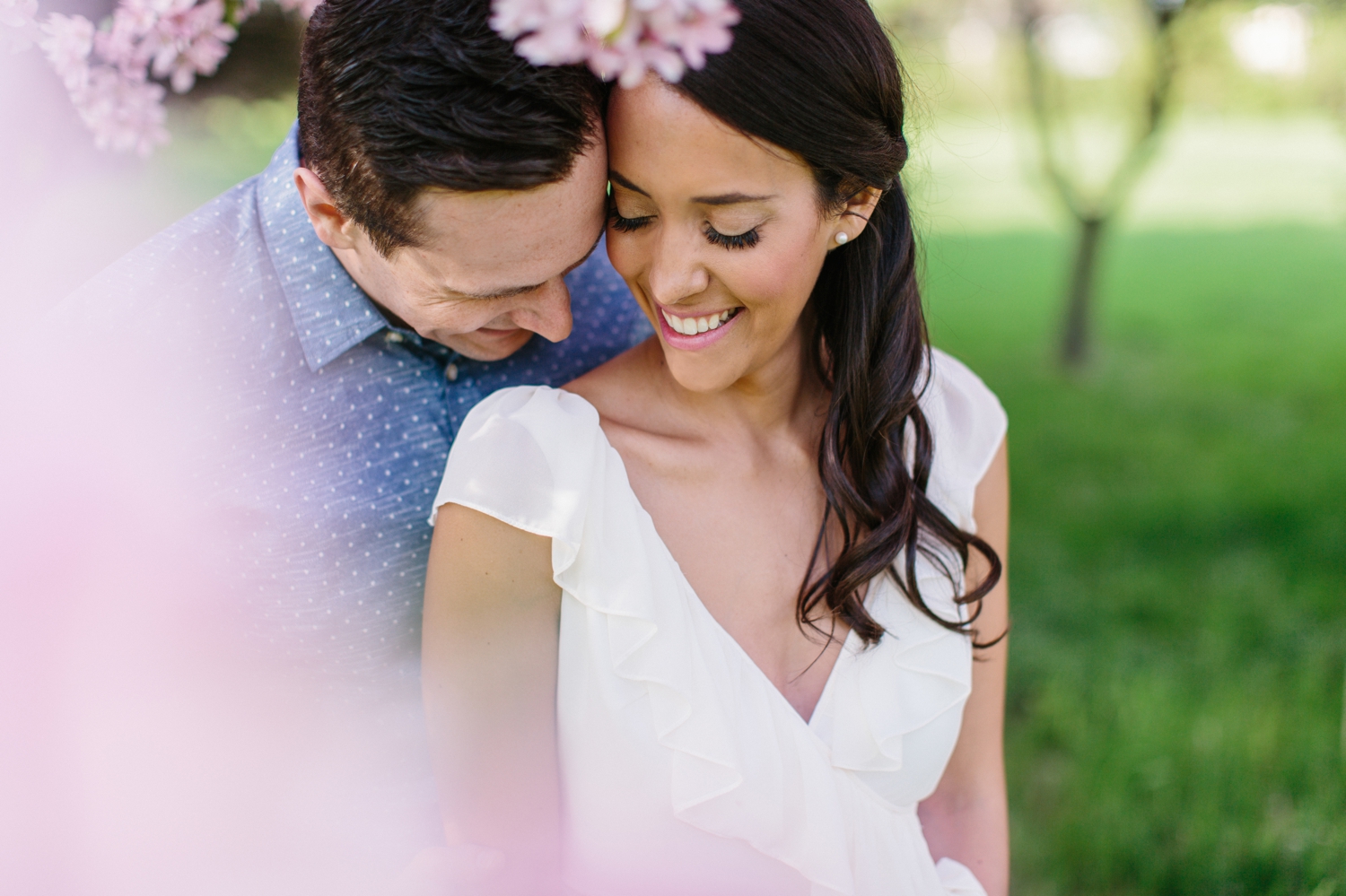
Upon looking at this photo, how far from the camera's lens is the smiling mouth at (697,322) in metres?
1.79

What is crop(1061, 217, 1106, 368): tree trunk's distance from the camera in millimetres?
6733

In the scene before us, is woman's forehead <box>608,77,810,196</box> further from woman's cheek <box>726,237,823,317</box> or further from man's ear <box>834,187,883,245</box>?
man's ear <box>834,187,883,245</box>

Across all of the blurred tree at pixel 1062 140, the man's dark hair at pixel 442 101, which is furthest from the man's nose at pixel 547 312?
the blurred tree at pixel 1062 140

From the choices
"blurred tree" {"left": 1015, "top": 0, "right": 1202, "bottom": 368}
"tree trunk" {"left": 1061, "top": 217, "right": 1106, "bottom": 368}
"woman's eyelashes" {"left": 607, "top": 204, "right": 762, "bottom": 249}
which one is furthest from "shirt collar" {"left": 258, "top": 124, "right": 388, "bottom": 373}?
"tree trunk" {"left": 1061, "top": 217, "right": 1106, "bottom": 368}

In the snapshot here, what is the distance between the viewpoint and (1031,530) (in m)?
5.17

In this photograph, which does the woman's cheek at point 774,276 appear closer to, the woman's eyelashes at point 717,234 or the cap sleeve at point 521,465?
the woman's eyelashes at point 717,234

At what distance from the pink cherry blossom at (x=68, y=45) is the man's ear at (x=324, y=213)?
451mm

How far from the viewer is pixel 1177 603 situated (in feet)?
14.6

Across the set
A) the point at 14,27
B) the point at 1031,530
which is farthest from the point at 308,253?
the point at 1031,530

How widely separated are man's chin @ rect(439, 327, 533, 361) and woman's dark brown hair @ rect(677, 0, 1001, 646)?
0.60 metres

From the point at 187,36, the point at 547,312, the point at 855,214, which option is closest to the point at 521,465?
the point at 547,312

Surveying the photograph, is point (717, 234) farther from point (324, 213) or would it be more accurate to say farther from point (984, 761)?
point (984, 761)

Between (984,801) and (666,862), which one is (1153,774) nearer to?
(984,801)

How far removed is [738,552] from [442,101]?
0.91 m
